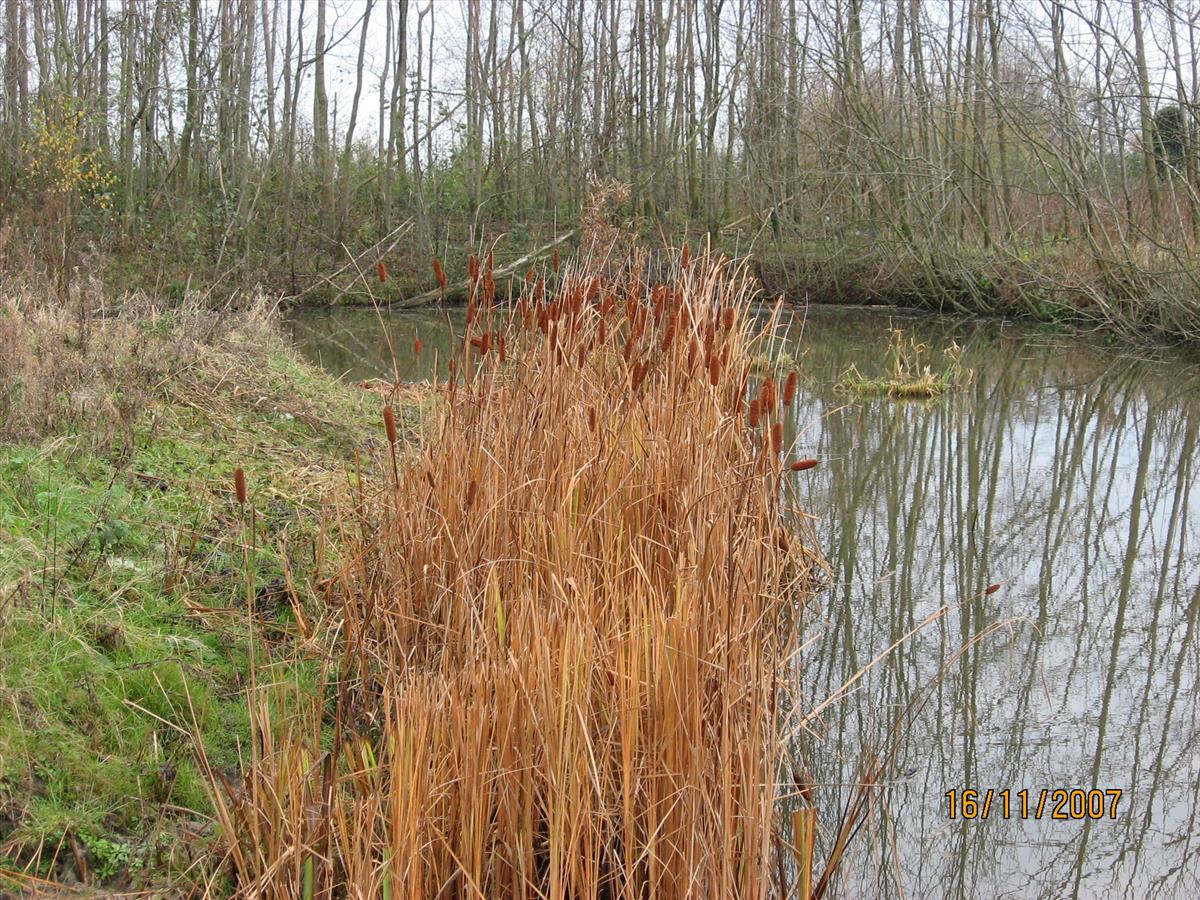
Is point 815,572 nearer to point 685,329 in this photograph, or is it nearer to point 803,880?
point 685,329

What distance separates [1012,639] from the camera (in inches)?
146

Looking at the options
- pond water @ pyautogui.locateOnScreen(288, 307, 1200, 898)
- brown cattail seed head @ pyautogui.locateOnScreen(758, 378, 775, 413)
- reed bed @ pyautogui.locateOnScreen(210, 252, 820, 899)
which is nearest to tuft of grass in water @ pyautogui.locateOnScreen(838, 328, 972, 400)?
pond water @ pyautogui.locateOnScreen(288, 307, 1200, 898)

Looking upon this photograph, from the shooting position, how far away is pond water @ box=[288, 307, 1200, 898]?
8.21 feet

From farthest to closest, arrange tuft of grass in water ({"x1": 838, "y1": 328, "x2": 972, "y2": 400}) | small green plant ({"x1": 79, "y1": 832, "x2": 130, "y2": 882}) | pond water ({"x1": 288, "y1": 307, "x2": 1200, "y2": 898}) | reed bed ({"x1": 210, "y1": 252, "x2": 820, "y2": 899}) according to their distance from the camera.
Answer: tuft of grass in water ({"x1": 838, "y1": 328, "x2": 972, "y2": 400}), pond water ({"x1": 288, "y1": 307, "x2": 1200, "y2": 898}), small green plant ({"x1": 79, "y1": 832, "x2": 130, "y2": 882}), reed bed ({"x1": 210, "y1": 252, "x2": 820, "y2": 899})

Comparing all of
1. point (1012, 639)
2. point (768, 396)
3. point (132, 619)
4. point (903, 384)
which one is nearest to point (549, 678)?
point (768, 396)

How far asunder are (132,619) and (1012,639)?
2.70 meters

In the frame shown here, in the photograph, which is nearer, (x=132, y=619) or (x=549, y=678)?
(x=549, y=678)

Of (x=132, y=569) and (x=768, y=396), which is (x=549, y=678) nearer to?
(x=768, y=396)

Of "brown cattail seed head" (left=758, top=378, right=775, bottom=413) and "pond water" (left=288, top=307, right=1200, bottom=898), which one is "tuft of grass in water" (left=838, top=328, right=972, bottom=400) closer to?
"pond water" (left=288, top=307, right=1200, bottom=898)

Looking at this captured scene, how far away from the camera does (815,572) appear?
4.39 meters

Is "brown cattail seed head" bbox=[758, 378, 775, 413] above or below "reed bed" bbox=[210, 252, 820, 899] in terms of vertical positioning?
above

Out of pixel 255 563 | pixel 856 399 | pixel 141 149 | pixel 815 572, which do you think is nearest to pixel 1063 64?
pixel 856 399

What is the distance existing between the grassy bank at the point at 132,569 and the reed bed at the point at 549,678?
0.61 feet

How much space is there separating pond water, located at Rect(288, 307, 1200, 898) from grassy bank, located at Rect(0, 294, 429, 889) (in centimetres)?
92
